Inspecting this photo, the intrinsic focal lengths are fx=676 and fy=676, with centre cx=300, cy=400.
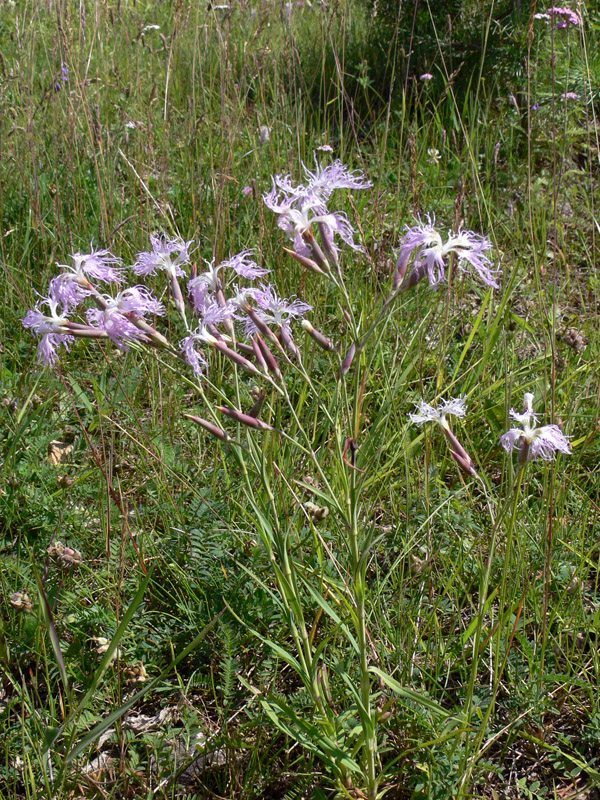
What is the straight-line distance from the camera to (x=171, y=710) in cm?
147

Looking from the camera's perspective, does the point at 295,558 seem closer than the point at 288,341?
No

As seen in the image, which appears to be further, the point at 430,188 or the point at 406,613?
the point at 430,188

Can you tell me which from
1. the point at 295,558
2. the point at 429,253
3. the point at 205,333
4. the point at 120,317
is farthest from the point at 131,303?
the point at 295,558

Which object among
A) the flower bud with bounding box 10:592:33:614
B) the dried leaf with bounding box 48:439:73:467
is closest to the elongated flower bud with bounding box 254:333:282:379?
the flower bud with bounding box 10:592:33:614

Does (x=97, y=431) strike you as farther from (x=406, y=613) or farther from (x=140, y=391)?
(x=406, y=613)

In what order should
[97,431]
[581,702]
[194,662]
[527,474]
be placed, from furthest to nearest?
[97,431] → [527,474] → [194,662] → [581,702]

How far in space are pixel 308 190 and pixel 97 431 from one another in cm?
124

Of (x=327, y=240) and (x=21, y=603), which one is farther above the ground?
(x=327, y=240)

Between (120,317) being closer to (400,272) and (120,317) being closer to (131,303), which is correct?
(131,303)

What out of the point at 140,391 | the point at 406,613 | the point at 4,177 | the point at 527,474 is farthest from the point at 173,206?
the point at 406,613

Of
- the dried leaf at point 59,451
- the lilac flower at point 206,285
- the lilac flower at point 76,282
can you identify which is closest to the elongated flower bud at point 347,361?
the lilac flower at point 206,285

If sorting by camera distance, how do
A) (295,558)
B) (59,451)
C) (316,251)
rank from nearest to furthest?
(316,251) < (295,558) < (59,451)

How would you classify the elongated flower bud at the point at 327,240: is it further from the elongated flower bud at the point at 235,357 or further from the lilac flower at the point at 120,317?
the lilac flower at the point at 120,317

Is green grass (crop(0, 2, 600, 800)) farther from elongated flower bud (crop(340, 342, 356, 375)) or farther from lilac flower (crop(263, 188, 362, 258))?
lilac flower (crop(263, 188, 362, 258))
